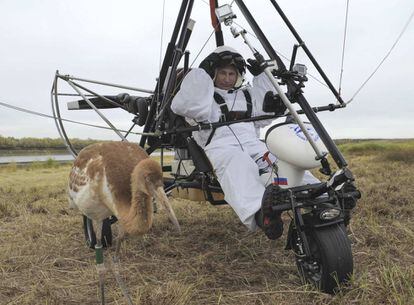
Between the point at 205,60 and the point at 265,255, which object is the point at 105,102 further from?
the point at 265,255

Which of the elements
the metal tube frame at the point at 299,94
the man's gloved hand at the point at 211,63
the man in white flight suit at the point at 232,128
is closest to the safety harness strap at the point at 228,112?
the man in white flight suit at the point at 232,128

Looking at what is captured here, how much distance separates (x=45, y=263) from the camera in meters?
5.11

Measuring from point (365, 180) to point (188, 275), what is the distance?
664 cm

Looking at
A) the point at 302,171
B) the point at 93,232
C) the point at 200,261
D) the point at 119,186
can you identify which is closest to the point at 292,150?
the point at 302,171

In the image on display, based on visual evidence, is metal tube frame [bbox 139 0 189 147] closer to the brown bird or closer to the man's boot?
the brown bird

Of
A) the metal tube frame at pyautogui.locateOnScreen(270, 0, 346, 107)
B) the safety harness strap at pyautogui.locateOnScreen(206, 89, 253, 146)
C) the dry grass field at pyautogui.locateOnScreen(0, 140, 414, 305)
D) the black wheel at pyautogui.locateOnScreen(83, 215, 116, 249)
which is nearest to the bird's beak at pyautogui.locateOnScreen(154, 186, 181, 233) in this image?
the dry grass field at pyautogui.locateOnScreen(0, 140, 414, 305)

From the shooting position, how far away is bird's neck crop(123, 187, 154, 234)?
12.1 feet

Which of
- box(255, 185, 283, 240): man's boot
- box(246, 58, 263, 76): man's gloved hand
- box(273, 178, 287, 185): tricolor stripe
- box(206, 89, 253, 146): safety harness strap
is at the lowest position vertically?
box(255, 185, 283, 240): man's boot

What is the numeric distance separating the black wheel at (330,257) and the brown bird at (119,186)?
3.80 feet

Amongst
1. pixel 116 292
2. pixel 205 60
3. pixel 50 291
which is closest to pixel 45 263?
pixel 50 291

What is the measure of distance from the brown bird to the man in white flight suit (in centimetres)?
77

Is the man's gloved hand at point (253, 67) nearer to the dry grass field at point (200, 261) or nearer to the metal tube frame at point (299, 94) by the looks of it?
the metal tube frame at point (299, 94)

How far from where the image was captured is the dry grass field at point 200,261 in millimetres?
3791

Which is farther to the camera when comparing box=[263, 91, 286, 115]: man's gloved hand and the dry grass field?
box=[263, 91, 286, 115]: man's gloved hand
